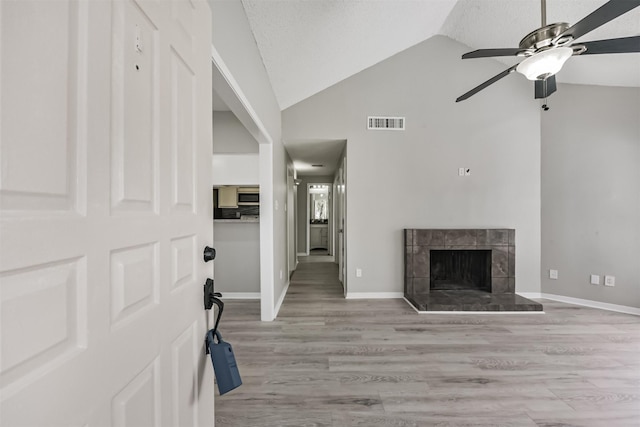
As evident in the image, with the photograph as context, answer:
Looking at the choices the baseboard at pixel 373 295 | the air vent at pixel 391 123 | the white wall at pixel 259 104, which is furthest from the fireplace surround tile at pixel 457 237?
the white wall at pixel 259 104

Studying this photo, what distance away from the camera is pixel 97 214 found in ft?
1.88

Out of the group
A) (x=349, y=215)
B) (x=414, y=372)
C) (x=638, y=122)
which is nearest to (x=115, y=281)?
(x=414, y=372)

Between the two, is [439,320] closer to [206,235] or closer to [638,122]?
[206,235]

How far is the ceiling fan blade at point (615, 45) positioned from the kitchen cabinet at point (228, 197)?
379 centimetres

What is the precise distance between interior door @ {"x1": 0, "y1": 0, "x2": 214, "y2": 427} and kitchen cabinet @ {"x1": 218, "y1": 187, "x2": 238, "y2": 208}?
3.25m

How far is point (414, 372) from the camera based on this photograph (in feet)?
7.09

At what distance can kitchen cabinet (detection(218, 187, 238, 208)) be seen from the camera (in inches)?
163

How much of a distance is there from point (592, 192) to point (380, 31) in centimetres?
340

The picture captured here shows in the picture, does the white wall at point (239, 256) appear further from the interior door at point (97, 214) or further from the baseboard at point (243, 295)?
the interior door at point (97, 214)

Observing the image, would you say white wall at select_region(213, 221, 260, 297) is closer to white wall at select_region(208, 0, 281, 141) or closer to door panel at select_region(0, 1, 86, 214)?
white wall at select_region(208, 0, 281, 141)

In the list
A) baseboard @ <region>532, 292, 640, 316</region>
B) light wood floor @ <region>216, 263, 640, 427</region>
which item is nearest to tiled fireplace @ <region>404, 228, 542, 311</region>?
baseboard @ <region>532, 292, 640, 316</region>

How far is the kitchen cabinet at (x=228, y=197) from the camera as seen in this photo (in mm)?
4145

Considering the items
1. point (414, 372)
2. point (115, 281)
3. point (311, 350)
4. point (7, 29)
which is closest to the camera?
point (7, 29)

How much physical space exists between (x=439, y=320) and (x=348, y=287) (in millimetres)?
1301
